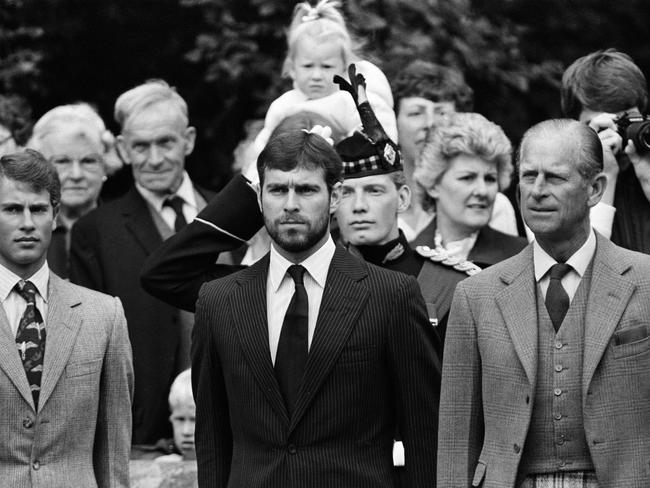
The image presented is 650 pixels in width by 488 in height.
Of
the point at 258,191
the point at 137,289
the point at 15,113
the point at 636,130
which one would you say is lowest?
the point at 137,289

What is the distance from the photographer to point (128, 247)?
907 cm

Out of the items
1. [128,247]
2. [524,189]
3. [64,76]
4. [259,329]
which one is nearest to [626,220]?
[524,189]

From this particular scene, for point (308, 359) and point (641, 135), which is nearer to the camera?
point (308, 359)

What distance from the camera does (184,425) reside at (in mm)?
8422

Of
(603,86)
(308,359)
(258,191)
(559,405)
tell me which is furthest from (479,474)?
(603,86)

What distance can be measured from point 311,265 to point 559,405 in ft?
3.43

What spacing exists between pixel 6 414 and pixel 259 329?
1158 millimetres

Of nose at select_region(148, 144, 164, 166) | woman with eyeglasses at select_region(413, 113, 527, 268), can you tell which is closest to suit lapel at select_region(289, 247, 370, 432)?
woman with eyeglasses at select_region(413, 113, 527, 268)

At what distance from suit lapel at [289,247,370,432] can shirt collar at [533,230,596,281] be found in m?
0.62

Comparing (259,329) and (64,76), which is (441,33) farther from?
(259,329)

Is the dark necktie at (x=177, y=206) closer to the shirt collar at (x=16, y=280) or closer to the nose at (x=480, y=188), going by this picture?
the nose at (x=480, y=188)

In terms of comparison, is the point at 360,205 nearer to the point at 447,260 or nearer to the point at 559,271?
the point at 447,260

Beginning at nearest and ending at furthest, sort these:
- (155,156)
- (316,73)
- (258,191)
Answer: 1. (258,191)
2. (316,73)
3. (155,156)

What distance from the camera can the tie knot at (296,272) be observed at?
21.7ft
